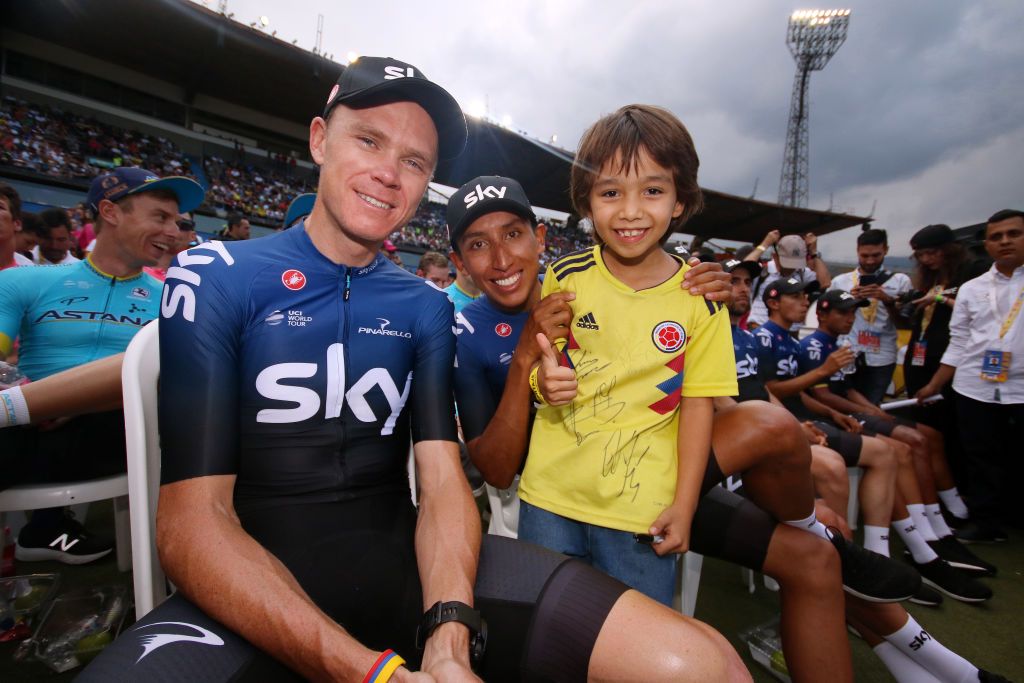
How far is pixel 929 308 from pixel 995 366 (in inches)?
46.5

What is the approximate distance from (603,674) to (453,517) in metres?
0.54

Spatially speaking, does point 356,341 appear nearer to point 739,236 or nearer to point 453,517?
point 453,517

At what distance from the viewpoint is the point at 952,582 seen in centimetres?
294

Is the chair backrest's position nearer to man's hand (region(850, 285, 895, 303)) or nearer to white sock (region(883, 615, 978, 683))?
white sock (region(883, 615, 978, 683))

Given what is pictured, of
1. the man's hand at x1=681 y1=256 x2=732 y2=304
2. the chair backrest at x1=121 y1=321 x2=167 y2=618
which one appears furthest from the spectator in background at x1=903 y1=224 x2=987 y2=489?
the chair backrest at x1=121 y1=321 x2=167 y2=618

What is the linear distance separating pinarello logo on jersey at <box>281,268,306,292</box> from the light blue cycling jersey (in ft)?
5.19

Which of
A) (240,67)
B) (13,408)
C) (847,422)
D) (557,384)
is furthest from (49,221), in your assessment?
(240,67)

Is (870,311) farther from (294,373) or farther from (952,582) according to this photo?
(294,373)

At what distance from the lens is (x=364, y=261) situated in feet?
5.55

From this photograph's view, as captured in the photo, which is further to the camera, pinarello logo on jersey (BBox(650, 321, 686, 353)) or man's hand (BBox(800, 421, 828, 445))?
man's hand (BBox(800, 421, 828, 445))

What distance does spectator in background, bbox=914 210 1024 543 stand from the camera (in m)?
3.86

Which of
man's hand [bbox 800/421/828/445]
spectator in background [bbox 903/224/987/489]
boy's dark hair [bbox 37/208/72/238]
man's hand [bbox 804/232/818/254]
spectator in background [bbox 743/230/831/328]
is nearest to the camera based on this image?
man's hand [bbox 800/421/828/445]

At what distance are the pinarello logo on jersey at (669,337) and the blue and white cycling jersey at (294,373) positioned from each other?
0.72 m

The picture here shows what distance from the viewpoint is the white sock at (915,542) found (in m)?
3.08
